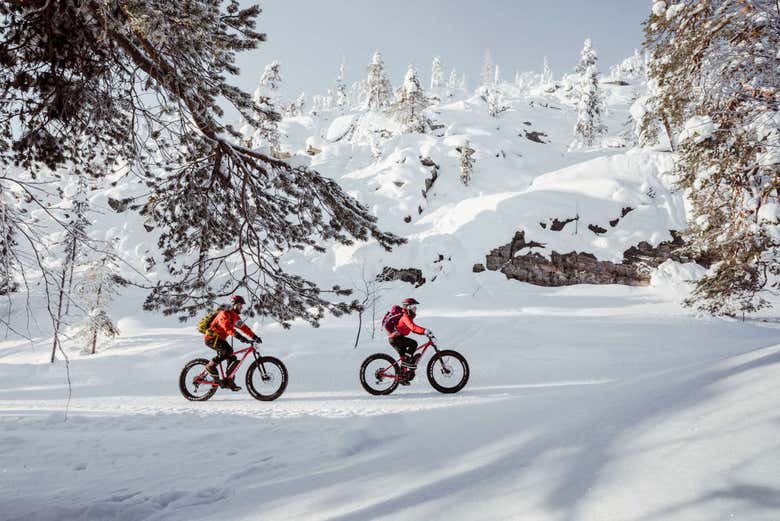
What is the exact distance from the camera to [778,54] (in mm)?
5594

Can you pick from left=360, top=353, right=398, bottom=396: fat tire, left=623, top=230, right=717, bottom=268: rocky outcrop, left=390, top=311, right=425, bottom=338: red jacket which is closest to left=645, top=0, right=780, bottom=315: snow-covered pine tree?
left=390, top=311, right=425, bottom=338: red jacket

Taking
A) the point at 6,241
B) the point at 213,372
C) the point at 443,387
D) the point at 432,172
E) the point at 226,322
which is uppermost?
the point at 432,172

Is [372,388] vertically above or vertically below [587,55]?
below

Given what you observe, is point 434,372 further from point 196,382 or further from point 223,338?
point 196,382

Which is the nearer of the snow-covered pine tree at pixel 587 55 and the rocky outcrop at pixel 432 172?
the rocky outcrop at pixel 432 172

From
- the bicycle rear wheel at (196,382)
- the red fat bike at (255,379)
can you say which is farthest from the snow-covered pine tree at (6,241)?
the bicycle rear wheel at (196,382)

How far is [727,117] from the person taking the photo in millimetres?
6422

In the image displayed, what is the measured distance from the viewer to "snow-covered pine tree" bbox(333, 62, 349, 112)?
9794 centimetres

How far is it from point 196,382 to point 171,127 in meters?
5.75

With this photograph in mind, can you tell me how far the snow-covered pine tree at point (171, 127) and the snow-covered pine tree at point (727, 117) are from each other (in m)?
5.72

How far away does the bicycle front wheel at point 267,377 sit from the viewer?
7.99 meters

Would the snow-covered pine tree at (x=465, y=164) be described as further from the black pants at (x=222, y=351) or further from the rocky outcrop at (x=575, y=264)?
the black pants at (x=222, y=351)

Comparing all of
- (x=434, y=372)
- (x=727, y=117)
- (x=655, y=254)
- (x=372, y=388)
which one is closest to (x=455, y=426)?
(x=434, y=372)

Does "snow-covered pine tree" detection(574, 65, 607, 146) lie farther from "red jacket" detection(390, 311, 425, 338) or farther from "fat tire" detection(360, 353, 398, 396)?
"fat tire" detection(360, 353, 398, 396)
